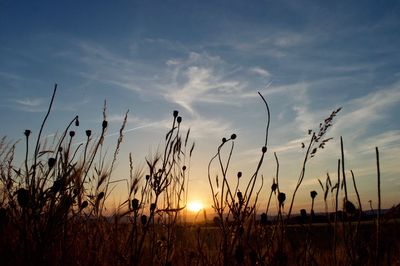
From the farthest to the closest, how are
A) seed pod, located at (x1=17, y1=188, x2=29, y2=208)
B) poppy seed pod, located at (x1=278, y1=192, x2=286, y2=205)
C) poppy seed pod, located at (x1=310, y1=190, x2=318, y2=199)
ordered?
poppy seed pod, located at (x1=310, y1=190, x2=318, y2=199)
poppy seed pod, located at (x1=278, y1=192, x2=286, y2=205)
seed pod, located at (x1=17, y1=188, x2=29, y2=208)

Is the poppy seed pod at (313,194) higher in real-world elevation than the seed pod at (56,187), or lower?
lower

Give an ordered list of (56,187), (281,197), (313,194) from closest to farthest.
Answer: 1. (56,187)
2. (281,197)
3. (313,194)

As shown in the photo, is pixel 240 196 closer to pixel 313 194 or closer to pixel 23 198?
pixel 313 194

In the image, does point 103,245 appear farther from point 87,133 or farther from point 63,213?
point 63,213

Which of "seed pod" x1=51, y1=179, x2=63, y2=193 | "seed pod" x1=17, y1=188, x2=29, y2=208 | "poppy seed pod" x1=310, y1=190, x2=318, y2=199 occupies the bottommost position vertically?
"seed pod" x1=17, y1=188, x2=29, y2=208

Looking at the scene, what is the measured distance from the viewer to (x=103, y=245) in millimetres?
2510

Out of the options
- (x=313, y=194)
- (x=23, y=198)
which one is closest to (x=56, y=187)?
(x=23, y=198)

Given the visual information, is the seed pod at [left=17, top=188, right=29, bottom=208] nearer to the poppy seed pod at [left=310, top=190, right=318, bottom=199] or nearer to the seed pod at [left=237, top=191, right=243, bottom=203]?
the seed pod at [left=237, top=191, right=243, bottom=203]

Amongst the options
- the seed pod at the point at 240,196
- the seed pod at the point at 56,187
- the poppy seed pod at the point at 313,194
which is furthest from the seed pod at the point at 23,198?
the poppy seed pod at the point at 313,194

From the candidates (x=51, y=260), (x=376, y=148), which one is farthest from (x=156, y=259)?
(x=376, y=148)

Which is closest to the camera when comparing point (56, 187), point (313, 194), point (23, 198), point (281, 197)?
point (23, 198)

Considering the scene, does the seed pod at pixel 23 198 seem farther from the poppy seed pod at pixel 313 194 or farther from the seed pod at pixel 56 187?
the poppy seed pod at pixel 313 194

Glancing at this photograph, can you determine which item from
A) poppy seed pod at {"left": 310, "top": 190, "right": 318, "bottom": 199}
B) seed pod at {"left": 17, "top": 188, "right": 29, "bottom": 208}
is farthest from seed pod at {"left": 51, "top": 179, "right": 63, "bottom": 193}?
poppy seed pod at {"left": 310, "top": 190, "right": 318, "bottom": 199}

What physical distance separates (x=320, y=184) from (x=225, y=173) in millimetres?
483
